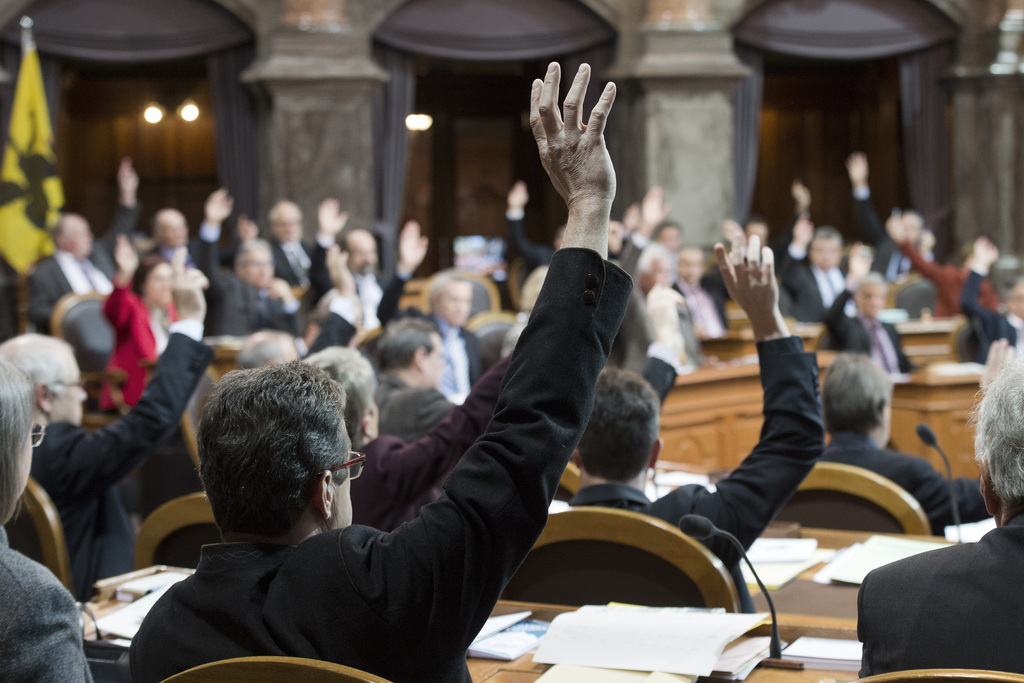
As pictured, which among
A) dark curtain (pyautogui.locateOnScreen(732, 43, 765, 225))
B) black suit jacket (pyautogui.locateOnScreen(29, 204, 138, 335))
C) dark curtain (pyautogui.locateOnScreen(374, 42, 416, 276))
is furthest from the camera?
dark curtain (pyautogui.locateOnScreen(732, 43, 765, 225))

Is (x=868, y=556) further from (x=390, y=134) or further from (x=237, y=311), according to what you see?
(x=390, y=134)

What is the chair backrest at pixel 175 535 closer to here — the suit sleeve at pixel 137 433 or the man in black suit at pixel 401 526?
the suit sleeve at pixel 137 433

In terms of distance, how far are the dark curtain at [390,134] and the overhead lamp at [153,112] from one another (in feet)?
13.4

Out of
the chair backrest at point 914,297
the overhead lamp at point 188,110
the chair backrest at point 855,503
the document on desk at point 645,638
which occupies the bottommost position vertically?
the chair backrest at point 914,297

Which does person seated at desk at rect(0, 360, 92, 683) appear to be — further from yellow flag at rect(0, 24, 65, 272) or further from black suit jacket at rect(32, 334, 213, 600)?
yellow flag at rect(0, 24, 65, 272)

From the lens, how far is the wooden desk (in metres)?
5.62

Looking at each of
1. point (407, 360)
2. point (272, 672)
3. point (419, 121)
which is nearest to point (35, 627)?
point (272, 672)

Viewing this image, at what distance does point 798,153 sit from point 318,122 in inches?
278

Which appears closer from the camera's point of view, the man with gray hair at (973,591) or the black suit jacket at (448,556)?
the black suit jacket at (448,556)

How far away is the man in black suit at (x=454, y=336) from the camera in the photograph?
19.4 ft

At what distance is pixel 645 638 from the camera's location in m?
1.70

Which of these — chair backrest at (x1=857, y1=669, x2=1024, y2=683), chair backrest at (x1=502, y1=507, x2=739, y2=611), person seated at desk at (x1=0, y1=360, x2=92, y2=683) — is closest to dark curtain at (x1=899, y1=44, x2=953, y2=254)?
chair backrest at (x1=502, y1=507, x2=739, y2=611)

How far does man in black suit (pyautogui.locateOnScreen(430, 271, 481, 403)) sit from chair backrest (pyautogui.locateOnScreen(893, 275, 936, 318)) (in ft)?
14.3

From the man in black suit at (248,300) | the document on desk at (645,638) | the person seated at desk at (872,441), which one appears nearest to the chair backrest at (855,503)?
the person seated at desk at (872,441)
